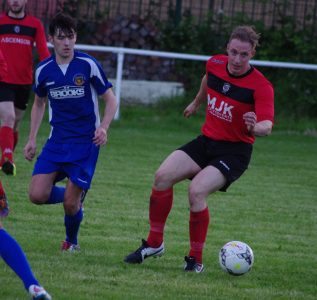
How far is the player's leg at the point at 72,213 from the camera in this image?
6344 millimetres

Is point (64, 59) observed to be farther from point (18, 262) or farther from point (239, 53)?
point (18, 262)

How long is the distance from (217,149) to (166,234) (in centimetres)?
135

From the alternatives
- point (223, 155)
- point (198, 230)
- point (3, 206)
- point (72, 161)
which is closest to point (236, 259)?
point (198, 230)

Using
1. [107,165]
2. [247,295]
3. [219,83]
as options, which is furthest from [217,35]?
[247,295]

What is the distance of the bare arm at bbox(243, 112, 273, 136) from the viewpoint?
19.0 ft

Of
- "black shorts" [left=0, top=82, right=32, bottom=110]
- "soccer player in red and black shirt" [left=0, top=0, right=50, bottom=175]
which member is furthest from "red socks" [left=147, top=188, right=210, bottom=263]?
"black shorts" [left=0, top=82, right=32, bottom=110]

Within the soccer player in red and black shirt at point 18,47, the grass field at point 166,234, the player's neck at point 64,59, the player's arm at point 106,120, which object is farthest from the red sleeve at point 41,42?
the player's arm at point 106,120

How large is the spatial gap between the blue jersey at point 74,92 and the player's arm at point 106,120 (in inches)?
2.5

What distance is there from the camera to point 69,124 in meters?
6.43

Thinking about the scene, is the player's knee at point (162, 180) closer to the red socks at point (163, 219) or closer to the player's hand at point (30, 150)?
the red socks at point (163, 219)

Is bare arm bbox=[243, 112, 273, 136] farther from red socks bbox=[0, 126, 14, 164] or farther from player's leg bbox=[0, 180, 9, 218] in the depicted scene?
red socks bbox=[0, 126, 14, 164]

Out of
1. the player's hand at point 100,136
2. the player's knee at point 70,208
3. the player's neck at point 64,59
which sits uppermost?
the player's neck at point 64,59

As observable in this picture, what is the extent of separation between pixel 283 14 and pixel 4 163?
8.89 m

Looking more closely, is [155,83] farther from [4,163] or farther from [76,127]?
[76,127]
